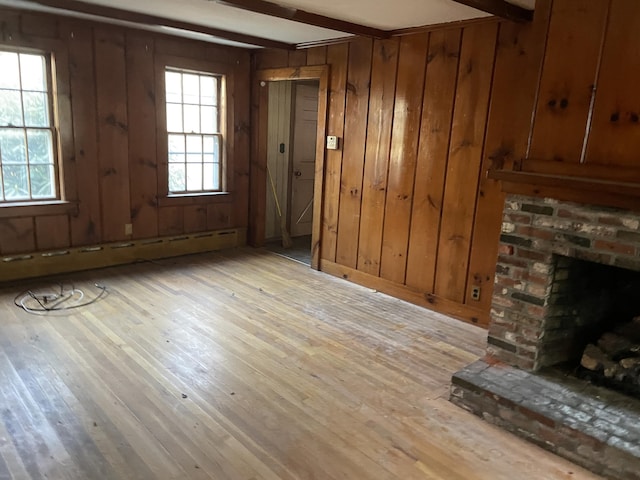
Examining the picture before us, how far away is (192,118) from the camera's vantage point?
17.2 feet

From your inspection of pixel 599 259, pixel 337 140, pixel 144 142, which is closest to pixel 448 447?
pixel 599 259

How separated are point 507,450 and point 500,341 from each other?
0.68m

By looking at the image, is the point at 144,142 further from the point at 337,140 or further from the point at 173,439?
the point at 173,439

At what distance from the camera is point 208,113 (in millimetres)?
5363

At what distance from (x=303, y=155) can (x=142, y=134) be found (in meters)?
2.16

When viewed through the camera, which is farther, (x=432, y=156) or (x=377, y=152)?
(x=377, y=152)

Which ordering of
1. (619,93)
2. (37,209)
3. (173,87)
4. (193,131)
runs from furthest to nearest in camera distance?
(193,131) < (173,87) < (37,209) < (619,93)

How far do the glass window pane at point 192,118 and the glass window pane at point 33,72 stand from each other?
138 centimetres

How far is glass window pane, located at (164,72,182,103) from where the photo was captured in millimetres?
4969

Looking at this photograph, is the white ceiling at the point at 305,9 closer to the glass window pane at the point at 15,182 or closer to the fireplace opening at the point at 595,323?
the glass window pane at the point at 15,182

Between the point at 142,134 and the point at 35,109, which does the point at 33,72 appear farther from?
the point at 142,134

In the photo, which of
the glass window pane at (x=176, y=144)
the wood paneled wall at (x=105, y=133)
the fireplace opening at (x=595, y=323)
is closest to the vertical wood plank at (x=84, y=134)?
the wood paneled wall at (x=105, y=133)

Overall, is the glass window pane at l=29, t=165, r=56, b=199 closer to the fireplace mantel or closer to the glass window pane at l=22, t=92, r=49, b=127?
the glass window pane at l=22, t=92, r=49, b=127

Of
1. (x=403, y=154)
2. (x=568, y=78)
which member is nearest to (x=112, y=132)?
(x=403, y=154)
